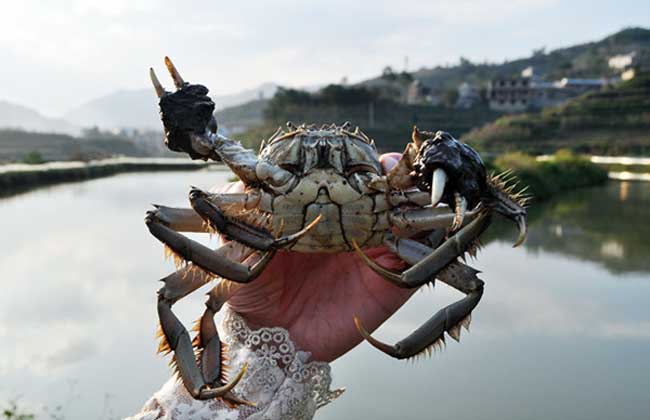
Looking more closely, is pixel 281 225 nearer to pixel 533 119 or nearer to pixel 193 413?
pixel 193 413

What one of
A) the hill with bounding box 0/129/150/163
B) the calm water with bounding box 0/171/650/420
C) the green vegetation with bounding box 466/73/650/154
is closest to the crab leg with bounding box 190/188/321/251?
the calm water with bounding box 0/171/650/420

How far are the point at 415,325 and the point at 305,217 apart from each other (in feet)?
20.2

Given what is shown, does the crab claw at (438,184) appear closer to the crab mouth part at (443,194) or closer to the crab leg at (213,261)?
the crab mouth part at (443,194)

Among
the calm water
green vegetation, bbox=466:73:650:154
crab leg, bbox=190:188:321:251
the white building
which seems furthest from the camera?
the white building

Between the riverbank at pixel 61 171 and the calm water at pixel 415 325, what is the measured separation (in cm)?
311

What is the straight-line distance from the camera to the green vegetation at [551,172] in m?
18.1

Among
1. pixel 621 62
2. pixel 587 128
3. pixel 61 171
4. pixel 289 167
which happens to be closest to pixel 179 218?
pixel 289 167

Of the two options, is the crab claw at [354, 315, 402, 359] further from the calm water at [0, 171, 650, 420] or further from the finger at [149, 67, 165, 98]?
the calm water at [0, 171, 650, 420]

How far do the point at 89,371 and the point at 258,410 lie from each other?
5.41 m

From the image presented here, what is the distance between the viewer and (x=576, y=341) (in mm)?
8281

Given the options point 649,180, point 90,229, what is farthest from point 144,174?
point 649,180

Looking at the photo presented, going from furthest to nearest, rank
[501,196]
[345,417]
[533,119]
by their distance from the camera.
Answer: [533,119]
[345,417]
[501,196]

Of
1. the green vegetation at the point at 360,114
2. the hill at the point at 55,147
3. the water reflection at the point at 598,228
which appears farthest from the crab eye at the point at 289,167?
the green vegetation at the point at 360,114

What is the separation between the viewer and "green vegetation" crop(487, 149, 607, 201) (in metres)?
18.1
